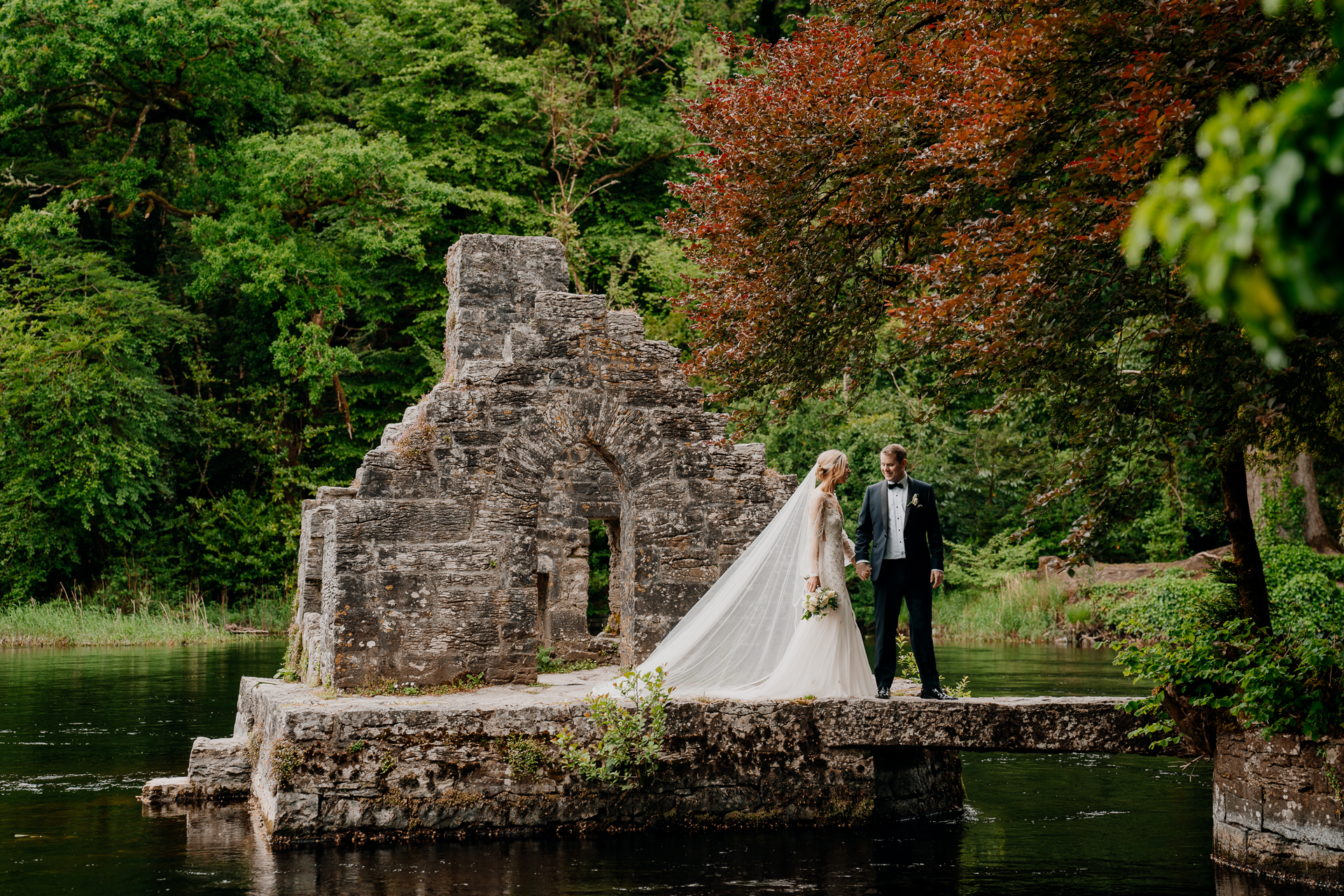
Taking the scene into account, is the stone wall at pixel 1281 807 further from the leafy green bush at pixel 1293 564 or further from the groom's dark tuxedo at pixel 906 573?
the leafy green bush at pixel 1293 564

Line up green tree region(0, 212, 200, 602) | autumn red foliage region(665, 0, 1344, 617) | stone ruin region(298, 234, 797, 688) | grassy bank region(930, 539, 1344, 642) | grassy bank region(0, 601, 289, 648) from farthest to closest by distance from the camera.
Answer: green tree region(0, 212, 200, 602)
grassy bank region(0, 601, 289, 648)
grassy bank region(930, 539, 1344, 642)
stone ruin region(298, 234, 797, 688)
autumn red foliage region(665, 0, 1344, 617)

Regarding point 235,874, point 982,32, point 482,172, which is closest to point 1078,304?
point 982,32

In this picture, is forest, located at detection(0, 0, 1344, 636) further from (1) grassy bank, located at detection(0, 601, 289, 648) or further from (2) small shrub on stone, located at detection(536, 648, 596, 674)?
(2) small shrub on stone, located at detection(536, 648, 596, 674)

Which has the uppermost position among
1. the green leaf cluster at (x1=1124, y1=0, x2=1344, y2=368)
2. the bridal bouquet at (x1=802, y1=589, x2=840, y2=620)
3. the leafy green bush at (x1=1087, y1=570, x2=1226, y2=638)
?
the green leaf cluster at (x1=1124, y1=0, x2=1344, y2=368)

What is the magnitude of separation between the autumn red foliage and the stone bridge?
199cm

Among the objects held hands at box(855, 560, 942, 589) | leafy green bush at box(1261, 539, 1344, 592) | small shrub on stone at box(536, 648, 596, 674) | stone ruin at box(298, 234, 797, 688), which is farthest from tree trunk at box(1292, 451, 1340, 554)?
held hands at box(855, 560, 942, 589)

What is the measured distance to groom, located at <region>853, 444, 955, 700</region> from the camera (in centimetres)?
959

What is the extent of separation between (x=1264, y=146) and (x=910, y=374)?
26.4 m

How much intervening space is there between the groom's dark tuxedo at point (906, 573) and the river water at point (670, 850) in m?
1.34

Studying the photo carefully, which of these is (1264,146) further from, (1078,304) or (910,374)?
(910,374)

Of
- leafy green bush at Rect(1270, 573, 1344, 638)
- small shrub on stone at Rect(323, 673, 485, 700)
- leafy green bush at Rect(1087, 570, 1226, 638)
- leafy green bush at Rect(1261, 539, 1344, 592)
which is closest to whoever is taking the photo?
small shrub on stone at Rect(323, 673, 485, 700)

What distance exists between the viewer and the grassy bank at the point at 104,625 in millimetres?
26312

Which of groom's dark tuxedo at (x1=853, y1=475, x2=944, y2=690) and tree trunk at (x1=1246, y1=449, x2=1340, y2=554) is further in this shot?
tree trunk at (x1=1246, y1=449, x2=1340, y2=554)

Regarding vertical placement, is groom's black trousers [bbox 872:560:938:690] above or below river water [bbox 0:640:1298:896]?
above
